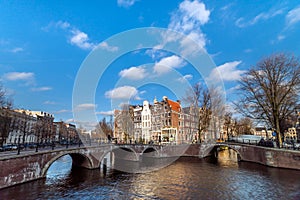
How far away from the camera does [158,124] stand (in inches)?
1881

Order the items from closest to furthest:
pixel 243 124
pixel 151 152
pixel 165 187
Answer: pixel 165 187 < pixel 151 152 < pixel 243 124

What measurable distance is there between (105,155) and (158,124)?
74.1 feet

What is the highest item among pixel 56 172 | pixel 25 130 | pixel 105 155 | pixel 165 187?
pixel 25 130

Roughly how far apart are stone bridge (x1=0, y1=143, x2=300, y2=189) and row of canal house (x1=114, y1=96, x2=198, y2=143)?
6633 mm

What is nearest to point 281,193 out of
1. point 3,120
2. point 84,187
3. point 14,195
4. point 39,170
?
point 84,187

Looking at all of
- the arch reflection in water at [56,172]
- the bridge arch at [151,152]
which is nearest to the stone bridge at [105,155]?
the bridge arch at [151,152]

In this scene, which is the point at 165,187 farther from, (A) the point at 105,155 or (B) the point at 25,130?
(B) the point at 25,130

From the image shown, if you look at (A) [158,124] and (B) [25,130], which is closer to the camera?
(B) [25,130]

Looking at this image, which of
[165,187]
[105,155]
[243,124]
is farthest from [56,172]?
[243,124]

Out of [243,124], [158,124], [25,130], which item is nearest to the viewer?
[243,124]

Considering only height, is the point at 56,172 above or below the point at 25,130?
below

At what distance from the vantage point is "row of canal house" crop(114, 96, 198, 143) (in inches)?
1768

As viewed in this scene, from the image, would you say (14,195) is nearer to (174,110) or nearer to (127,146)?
(127,146)

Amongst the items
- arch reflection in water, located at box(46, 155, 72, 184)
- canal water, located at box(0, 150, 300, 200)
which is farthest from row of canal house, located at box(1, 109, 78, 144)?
canal water, located at box(0, 150, 300, 200)
